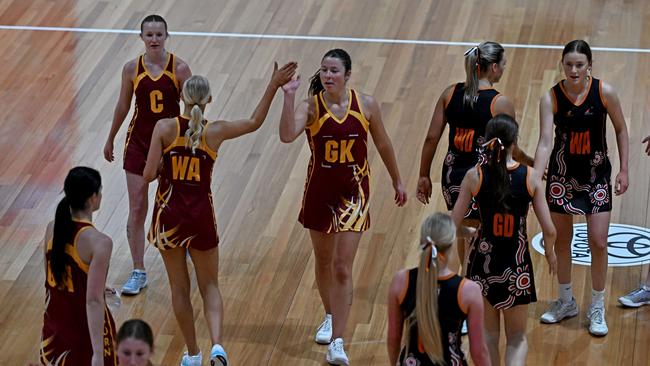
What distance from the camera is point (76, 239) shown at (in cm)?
555

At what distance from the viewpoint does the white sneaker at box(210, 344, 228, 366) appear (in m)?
6.50

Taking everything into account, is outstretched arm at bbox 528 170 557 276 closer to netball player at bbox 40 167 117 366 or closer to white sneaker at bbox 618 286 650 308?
white sneaker at bbox 618 286 650 308

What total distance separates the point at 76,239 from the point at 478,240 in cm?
191

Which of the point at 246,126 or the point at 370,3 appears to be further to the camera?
the point at 370,3

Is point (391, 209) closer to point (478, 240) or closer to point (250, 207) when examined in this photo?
point (250, 207)

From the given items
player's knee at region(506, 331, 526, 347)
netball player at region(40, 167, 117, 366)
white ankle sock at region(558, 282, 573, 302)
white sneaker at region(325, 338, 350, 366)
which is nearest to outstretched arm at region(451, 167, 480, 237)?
player's knee at region(506, 331, 526, 347)

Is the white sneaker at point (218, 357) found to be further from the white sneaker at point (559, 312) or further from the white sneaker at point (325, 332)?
the white sneaker at point (559, 312)

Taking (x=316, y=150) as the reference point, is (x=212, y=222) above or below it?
below

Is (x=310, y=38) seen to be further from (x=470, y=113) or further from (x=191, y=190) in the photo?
(x=191, y=190)

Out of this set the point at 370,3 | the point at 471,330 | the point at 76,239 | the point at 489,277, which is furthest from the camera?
the point at 370,3

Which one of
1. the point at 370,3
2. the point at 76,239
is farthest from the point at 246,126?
the point at 370,3

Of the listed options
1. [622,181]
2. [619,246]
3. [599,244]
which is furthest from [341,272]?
[619,246]

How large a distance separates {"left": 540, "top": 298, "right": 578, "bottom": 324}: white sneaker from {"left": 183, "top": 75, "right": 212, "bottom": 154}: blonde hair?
2306mm

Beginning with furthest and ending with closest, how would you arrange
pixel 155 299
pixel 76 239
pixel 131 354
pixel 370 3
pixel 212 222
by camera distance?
pixel 370 3, pixel 155 299, pixel 212 222, pixel 76 239, pixel 131 354
